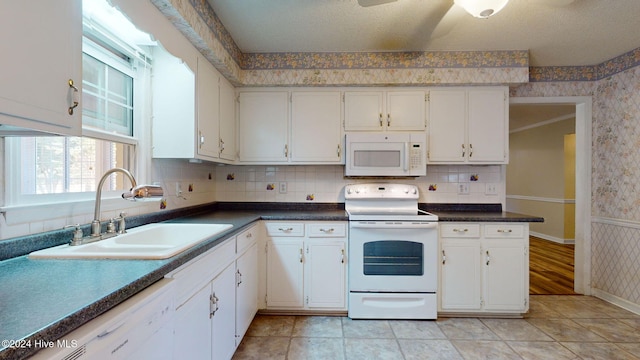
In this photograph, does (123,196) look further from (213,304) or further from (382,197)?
(382,197)

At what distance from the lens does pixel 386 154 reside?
2.60 m

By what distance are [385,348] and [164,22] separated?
8.27 feet

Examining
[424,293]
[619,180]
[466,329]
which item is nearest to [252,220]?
[424,293]

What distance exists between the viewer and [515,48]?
2518 mm

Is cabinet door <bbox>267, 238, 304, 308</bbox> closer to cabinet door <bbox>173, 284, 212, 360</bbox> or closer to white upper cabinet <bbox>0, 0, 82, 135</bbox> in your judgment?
cabinet door <bbox>173, 284, 212, 360</bbox>

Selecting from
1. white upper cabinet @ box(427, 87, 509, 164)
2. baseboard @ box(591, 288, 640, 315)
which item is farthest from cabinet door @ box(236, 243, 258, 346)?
baseboard @ box(591, 288, 640, 315)

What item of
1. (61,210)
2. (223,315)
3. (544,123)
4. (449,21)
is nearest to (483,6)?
(449,21)

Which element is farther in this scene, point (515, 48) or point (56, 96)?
point (515, 48)

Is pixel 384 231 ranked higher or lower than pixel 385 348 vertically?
→ higher

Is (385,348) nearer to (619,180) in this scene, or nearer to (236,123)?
(236,123)

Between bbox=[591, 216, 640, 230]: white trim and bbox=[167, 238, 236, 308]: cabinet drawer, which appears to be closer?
bbox=[167, 238, 236, 308]: cabinet drawer

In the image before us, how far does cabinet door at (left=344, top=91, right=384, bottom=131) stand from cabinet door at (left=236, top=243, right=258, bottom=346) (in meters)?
1.47

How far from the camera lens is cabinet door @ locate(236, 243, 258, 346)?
1836mm

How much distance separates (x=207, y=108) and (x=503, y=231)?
266cm
